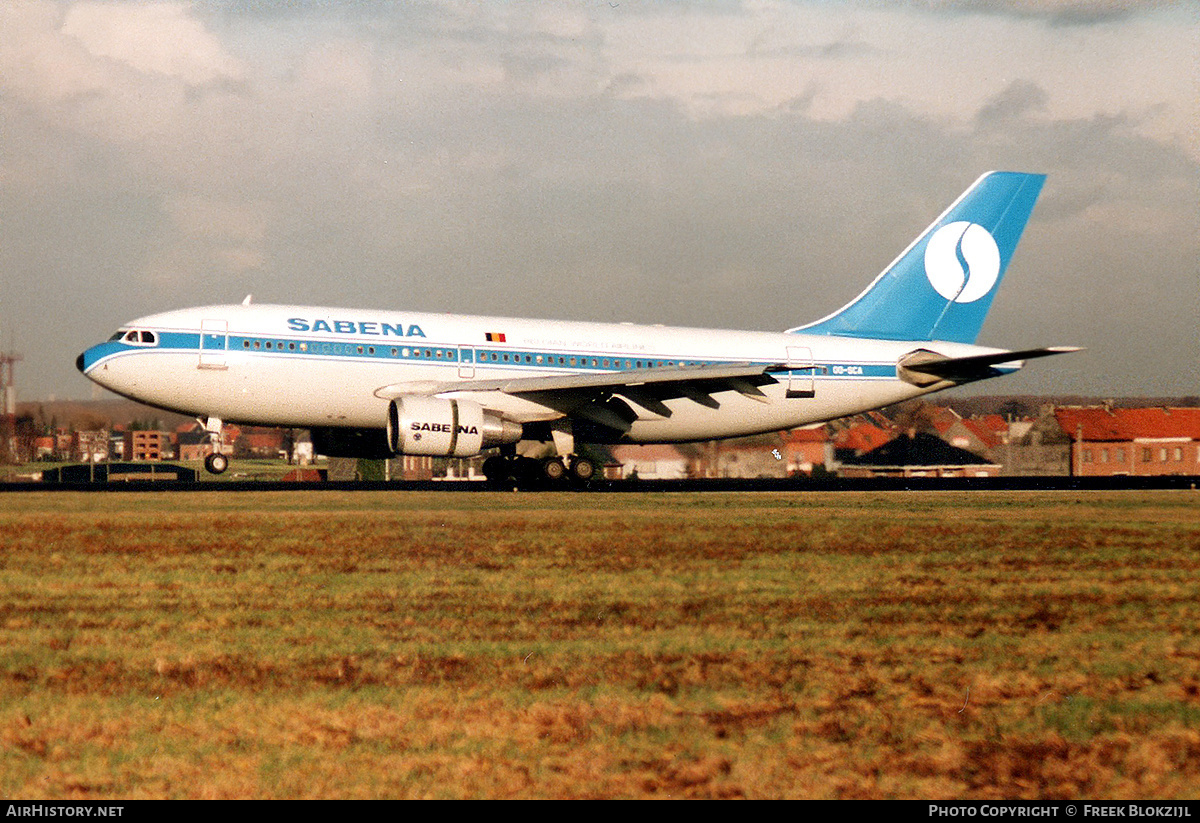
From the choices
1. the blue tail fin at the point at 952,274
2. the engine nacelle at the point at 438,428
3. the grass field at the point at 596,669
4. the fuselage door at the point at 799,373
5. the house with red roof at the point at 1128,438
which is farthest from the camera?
the house with red roof at the point at 1128,438

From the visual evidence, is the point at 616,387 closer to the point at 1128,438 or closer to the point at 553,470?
the point at 553,470

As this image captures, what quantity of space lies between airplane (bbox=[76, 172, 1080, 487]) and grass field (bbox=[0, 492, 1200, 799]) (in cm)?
1251

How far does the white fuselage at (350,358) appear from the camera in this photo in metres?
28.8

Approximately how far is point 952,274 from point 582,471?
529 inches

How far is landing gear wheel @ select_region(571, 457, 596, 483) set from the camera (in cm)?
3072

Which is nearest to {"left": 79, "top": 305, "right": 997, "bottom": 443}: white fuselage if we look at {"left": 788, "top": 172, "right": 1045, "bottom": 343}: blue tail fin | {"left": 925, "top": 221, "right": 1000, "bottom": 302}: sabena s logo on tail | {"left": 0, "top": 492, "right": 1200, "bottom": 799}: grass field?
{"left": 788, "top": 172, "right": 1045, "bottom": 343}: blue tail fin

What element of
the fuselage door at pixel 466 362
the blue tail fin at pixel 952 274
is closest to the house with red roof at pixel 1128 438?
the blue tail fin at pixel 952 274

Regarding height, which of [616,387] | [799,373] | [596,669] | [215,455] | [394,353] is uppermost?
[394,353]

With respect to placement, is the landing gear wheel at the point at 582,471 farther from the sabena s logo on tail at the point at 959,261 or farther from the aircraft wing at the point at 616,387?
the sabena s logo on tail at the point at 959,261

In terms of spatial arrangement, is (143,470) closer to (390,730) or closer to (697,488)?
(697,488)

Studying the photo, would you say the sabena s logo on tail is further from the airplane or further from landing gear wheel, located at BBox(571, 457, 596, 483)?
landing gear wheel, located at BBox(571, 457, 596, 483)

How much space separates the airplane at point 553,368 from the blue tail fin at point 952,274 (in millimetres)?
49

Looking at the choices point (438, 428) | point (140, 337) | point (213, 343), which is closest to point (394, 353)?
point (438, 428)

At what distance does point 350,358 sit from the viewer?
29391 mm
